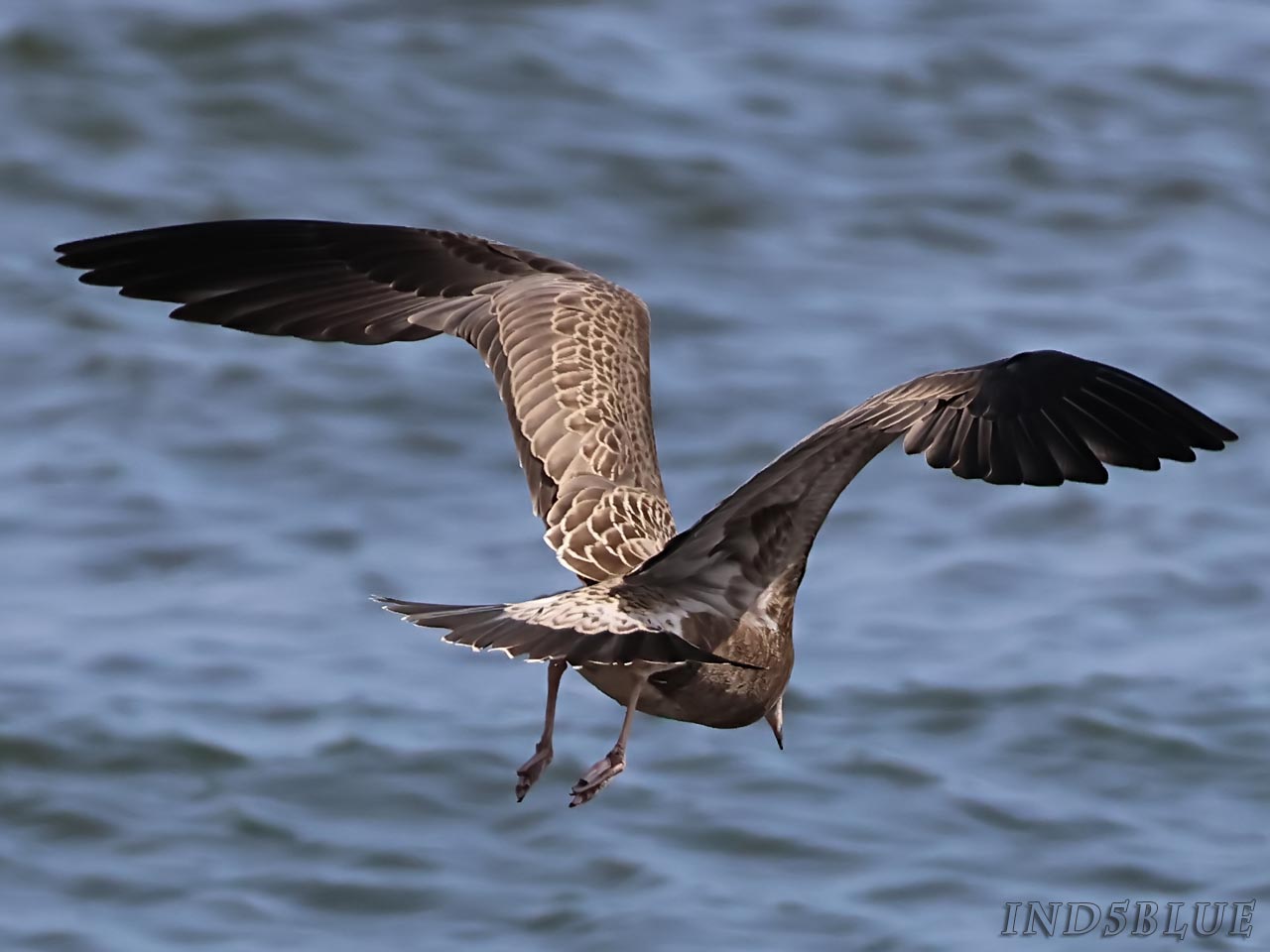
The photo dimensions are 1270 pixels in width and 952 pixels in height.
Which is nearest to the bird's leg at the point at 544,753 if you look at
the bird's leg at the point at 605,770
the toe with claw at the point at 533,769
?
the toe with claw at the point at 533,769

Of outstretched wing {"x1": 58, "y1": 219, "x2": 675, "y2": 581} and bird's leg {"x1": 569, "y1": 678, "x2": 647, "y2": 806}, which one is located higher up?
outstretched wing {"x1": 58, "y1": 219, "x2": 675, "y2": 581}

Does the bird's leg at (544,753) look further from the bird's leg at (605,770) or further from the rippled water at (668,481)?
the rippled water at (668,481)

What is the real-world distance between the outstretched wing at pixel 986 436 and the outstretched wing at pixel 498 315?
0.46 meters

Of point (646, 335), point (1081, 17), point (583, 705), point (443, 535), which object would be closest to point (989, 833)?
point (583, 705)

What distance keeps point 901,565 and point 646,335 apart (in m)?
4.92

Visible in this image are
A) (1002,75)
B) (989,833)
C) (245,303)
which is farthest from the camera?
(1002,75)

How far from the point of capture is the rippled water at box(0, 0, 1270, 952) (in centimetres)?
929

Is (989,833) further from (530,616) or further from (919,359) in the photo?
(530,616)

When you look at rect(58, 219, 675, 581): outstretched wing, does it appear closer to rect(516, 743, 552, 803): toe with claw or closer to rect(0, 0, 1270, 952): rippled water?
rect(516, 743, 552, 803): toe with claw

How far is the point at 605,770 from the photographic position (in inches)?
206

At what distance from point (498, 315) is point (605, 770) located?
1347mm

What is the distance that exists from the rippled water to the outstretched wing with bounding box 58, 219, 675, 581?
11.2ft

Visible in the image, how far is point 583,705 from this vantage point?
9.82 metres

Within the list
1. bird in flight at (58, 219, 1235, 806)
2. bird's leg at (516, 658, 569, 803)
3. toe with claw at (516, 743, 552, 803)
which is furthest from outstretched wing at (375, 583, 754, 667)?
toe with claw at (516, 743, 552, 803)
